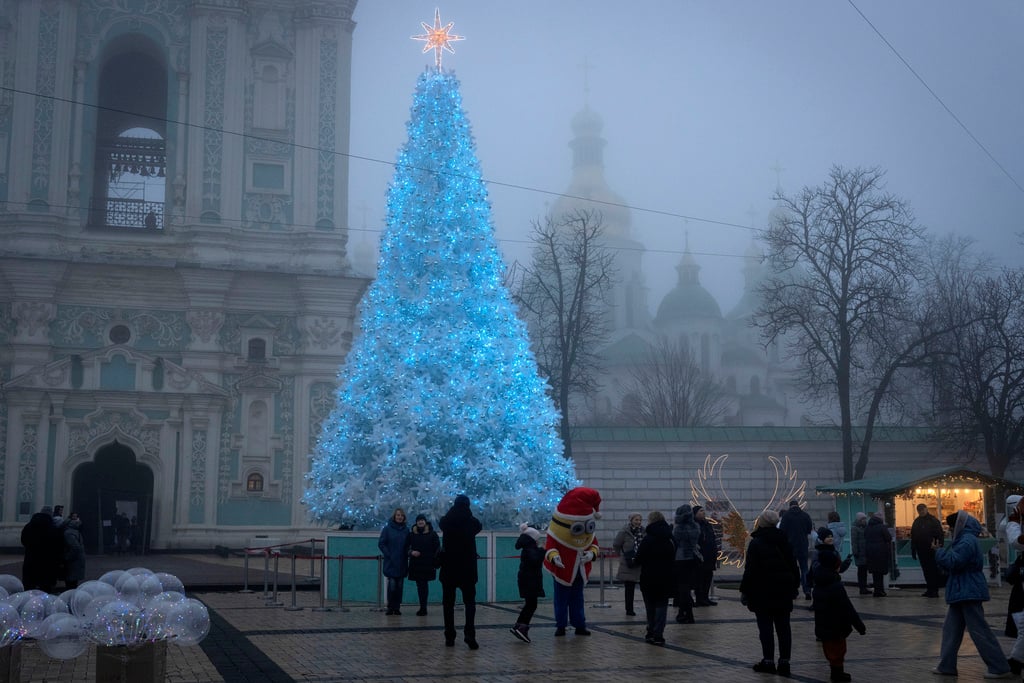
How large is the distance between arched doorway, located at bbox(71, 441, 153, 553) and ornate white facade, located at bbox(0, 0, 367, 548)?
6 centimetres

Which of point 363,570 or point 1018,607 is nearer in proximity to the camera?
point 1018,607

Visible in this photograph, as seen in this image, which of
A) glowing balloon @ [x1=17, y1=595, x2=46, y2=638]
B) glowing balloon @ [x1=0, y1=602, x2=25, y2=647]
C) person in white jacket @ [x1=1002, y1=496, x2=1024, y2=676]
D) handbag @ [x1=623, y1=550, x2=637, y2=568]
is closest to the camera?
glowing balloon @ [x1=0, y1=602, x2=25, y2=647]

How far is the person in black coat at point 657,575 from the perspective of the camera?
1349cm

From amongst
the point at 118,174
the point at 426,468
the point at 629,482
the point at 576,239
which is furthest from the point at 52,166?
the point at 426,468

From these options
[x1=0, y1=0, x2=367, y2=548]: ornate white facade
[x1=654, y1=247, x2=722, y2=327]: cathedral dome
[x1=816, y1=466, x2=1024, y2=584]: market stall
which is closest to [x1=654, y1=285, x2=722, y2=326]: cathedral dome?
[x1=654, y1=247, x2=722, y2=327]: cathedral dome

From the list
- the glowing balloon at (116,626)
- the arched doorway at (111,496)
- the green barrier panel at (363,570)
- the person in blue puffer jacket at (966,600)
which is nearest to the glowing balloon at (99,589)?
the glowing balloon at (116,626)

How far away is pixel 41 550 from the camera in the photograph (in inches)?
683

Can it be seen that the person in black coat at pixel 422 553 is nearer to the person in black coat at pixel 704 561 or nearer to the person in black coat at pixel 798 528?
the person in black coat at pixel 704 561

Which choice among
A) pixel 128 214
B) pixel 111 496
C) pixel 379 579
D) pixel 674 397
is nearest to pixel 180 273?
pixel 128 214

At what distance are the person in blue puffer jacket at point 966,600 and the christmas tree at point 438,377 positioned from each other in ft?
26.8

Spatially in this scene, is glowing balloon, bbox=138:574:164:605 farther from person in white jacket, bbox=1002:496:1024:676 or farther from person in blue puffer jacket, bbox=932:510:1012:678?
person in white jacket, bbox=1002:496:1024:676

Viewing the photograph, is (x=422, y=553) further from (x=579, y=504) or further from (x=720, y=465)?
(x=720, y=465)

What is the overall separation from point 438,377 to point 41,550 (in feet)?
20.4

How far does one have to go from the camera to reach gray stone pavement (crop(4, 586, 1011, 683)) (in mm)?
10875
